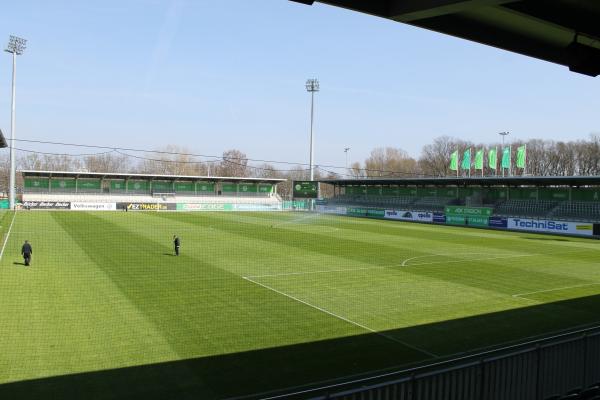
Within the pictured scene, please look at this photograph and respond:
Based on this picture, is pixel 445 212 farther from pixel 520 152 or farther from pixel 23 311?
pixel 23 311

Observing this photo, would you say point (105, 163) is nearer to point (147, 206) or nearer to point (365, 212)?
point (147, 206)

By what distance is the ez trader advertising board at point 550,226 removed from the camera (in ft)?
119

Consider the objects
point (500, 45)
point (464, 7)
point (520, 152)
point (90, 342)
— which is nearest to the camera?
point (464, 7)

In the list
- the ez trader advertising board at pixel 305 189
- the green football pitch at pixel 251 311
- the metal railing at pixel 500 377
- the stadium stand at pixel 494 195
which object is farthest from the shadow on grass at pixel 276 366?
the ez trader advertising board at pixel 305 189

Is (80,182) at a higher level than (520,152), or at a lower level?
lower

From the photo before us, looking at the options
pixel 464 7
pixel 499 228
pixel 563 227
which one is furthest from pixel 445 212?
pixel 464 7

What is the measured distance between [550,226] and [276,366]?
120 feet

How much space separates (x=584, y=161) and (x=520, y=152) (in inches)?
1410

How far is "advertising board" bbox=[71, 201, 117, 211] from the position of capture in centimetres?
5538

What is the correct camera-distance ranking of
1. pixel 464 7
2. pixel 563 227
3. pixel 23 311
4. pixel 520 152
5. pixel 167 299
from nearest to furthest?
1. pixel 464 7
2. pixel 23 311
3. pixel 167 299
4. pixel 563 227
5. pixel 520 152

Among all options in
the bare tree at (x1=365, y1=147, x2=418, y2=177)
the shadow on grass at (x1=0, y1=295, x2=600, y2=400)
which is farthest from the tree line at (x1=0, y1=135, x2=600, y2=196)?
the shadow on grass at (x1=0, y1=295, x2=600, y2=400)

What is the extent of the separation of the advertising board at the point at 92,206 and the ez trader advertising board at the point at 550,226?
43328 mm

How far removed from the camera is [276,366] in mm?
8781

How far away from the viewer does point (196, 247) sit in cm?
2519
